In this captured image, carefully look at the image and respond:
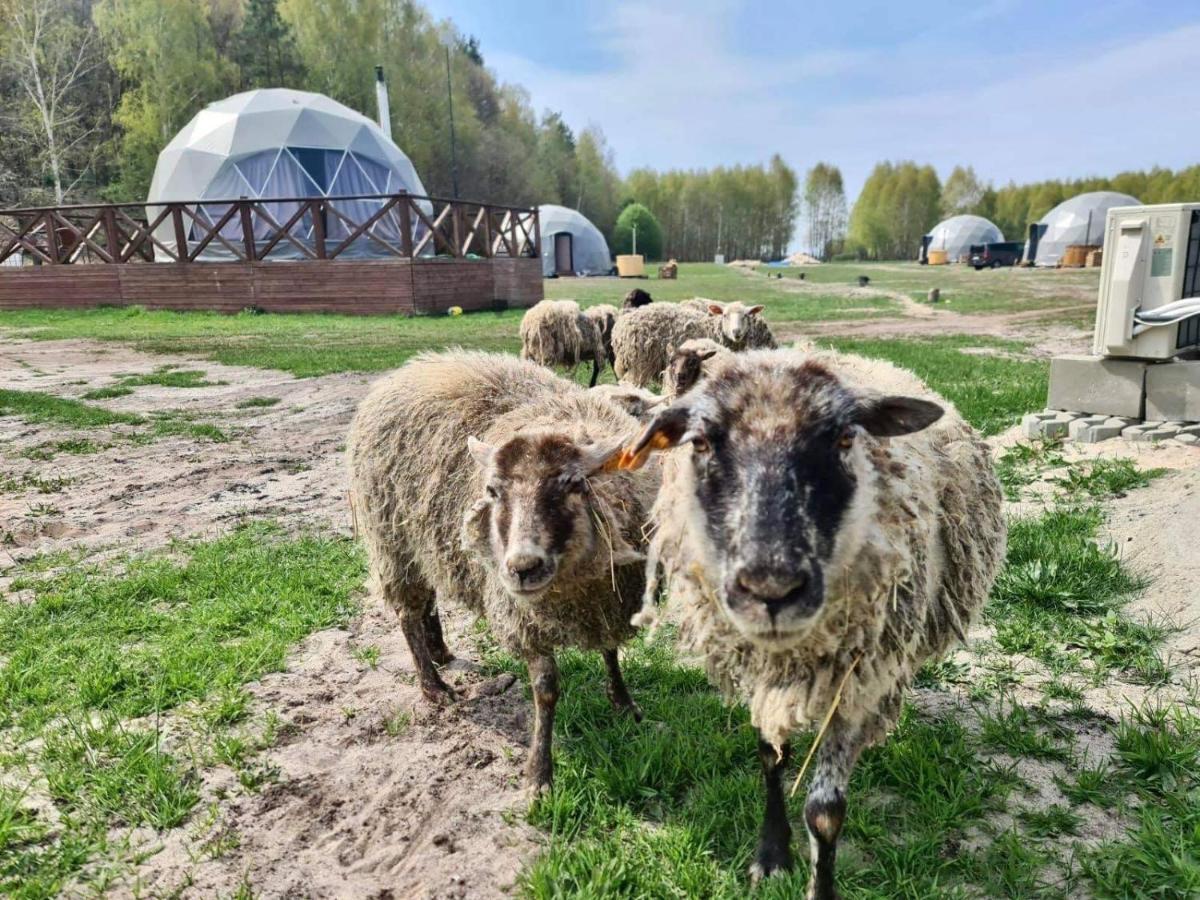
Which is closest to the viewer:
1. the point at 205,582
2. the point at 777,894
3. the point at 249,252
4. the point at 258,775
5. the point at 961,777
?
the point at 777,894

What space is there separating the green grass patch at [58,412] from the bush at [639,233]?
207 feet

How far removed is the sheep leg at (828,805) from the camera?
216 centimetres

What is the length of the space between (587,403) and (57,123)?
41.3m

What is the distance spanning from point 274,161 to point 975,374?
23.5 m

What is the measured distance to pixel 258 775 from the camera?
2.85m

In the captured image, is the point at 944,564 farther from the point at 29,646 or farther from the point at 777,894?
the point at 29,646

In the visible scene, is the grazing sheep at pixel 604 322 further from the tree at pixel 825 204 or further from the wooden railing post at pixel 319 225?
the tree at pixel 825 204

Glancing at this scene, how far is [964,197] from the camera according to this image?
278 feet

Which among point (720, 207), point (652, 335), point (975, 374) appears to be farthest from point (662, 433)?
point (720, 207)

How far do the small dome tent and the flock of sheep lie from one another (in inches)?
1684

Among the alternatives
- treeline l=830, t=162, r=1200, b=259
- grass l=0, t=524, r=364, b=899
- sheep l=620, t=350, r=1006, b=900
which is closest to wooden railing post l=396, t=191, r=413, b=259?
grass l=0, t=524, r=364, b=899

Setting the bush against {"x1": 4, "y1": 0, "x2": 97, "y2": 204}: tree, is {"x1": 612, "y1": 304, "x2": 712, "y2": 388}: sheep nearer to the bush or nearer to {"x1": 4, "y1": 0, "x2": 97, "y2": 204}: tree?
{"x1": 4, "y1": 0, "x2": 97, "y2": 204}: tree

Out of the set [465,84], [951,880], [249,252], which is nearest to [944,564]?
[951,880]

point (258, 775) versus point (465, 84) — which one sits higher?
point (465, 84)
